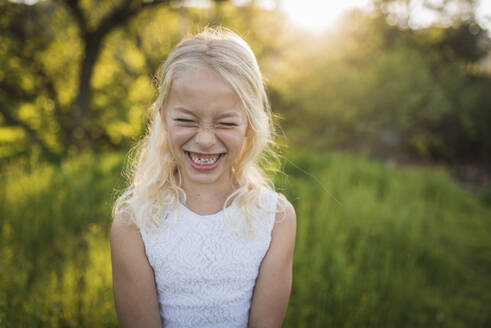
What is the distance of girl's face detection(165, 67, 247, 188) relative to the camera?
1.30 m

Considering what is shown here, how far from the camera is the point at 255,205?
1.54 metres

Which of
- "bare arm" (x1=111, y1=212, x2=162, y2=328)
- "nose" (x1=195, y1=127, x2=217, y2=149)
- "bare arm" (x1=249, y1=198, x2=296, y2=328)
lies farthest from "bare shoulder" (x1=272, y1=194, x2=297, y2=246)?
"bare arm" (x1=111, y1=212, x2=162, y2=328)

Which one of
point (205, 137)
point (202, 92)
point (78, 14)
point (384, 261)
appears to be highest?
point (78, 14)

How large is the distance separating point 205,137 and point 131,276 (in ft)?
2.16

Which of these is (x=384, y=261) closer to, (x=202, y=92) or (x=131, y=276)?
(x=131, y=276)

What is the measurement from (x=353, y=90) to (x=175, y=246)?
Result: 9.70 metres

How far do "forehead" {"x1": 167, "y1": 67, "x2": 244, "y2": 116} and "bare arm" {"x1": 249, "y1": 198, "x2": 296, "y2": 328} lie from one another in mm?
588

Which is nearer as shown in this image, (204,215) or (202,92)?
(202,92)

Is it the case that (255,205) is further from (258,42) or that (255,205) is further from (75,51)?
(258,42)

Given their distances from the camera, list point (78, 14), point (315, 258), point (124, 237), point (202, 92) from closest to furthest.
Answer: point (202, 92), point (124, 237), point (315, 258), point (78, 14)

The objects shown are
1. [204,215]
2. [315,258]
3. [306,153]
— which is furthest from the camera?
[306,153]

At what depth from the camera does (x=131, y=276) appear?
1396 mm

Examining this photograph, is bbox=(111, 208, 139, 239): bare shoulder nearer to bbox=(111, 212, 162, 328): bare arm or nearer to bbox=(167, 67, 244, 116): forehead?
bbox=(111, 212, 162, 328): bare arm

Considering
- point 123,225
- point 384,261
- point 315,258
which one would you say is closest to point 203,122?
point 123,225
